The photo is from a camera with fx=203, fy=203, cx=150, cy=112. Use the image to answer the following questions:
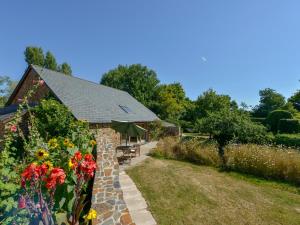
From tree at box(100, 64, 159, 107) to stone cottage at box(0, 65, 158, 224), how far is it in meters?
25.5

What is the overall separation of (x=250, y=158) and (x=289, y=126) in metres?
15.0

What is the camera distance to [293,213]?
7.16m

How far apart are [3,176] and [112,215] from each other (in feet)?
6.96

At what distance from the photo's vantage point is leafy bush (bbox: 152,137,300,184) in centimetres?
1051

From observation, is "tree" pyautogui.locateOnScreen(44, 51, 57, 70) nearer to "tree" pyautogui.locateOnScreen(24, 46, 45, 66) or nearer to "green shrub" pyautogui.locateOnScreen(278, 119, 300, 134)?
"tree" pyautogui.locateOnScreen(24, 46, 45, 66)

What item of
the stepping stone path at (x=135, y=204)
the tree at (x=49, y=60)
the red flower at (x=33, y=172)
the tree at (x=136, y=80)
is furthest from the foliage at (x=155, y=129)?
the tree at (x=49, y=60)

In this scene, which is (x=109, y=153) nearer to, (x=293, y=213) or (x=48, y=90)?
(x=293, y=213)

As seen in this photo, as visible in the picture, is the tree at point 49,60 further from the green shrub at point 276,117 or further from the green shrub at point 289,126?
the green shrub at point 289,126

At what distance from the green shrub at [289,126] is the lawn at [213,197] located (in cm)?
1585

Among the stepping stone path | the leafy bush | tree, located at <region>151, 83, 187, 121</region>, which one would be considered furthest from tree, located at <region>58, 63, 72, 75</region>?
the stepping stone path

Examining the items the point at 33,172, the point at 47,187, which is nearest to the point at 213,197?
the point at 47,187

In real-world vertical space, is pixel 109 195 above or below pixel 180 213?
above

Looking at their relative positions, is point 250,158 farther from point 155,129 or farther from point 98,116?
point 155,129

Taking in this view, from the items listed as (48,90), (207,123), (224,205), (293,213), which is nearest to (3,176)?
(224,205)
